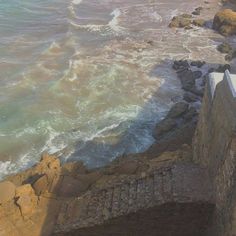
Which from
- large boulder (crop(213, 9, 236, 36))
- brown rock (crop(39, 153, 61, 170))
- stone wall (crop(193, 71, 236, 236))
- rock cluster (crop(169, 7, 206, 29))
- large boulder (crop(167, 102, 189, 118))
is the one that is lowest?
rock cluster (crop(169, 7, 206, 29))

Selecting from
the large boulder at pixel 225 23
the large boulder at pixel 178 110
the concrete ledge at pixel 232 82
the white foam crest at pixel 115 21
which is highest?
the concrete ledge at pixel 232 82

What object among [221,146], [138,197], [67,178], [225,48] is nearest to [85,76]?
[225,48]

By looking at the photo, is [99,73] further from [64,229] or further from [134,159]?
[64,229]

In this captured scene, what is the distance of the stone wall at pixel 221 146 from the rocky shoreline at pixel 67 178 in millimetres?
983

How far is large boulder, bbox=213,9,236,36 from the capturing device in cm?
2908

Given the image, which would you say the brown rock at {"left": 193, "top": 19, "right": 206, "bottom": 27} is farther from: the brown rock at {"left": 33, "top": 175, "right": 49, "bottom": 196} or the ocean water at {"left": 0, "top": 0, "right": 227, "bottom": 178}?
the brown rock at {"left": 33, "top": 175, "right": 49, "bottom": 196}

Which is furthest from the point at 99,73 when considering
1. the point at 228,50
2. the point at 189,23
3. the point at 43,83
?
the point at 189,23

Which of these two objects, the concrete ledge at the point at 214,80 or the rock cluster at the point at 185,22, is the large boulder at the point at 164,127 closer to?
the concrete ledge at the point at 214,80

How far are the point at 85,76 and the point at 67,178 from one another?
9.56 m

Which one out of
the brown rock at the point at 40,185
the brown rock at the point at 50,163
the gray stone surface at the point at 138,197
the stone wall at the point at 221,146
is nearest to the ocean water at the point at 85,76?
the brown rock at the point at 50,163

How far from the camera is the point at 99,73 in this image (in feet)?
74.5

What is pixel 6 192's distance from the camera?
13023 mm

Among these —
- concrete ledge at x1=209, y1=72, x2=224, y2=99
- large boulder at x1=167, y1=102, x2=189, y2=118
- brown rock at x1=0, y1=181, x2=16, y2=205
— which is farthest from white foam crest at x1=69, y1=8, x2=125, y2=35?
concrete ledge at x1=209, y1=72, x2=224, y2=99

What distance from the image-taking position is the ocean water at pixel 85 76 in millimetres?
17484
